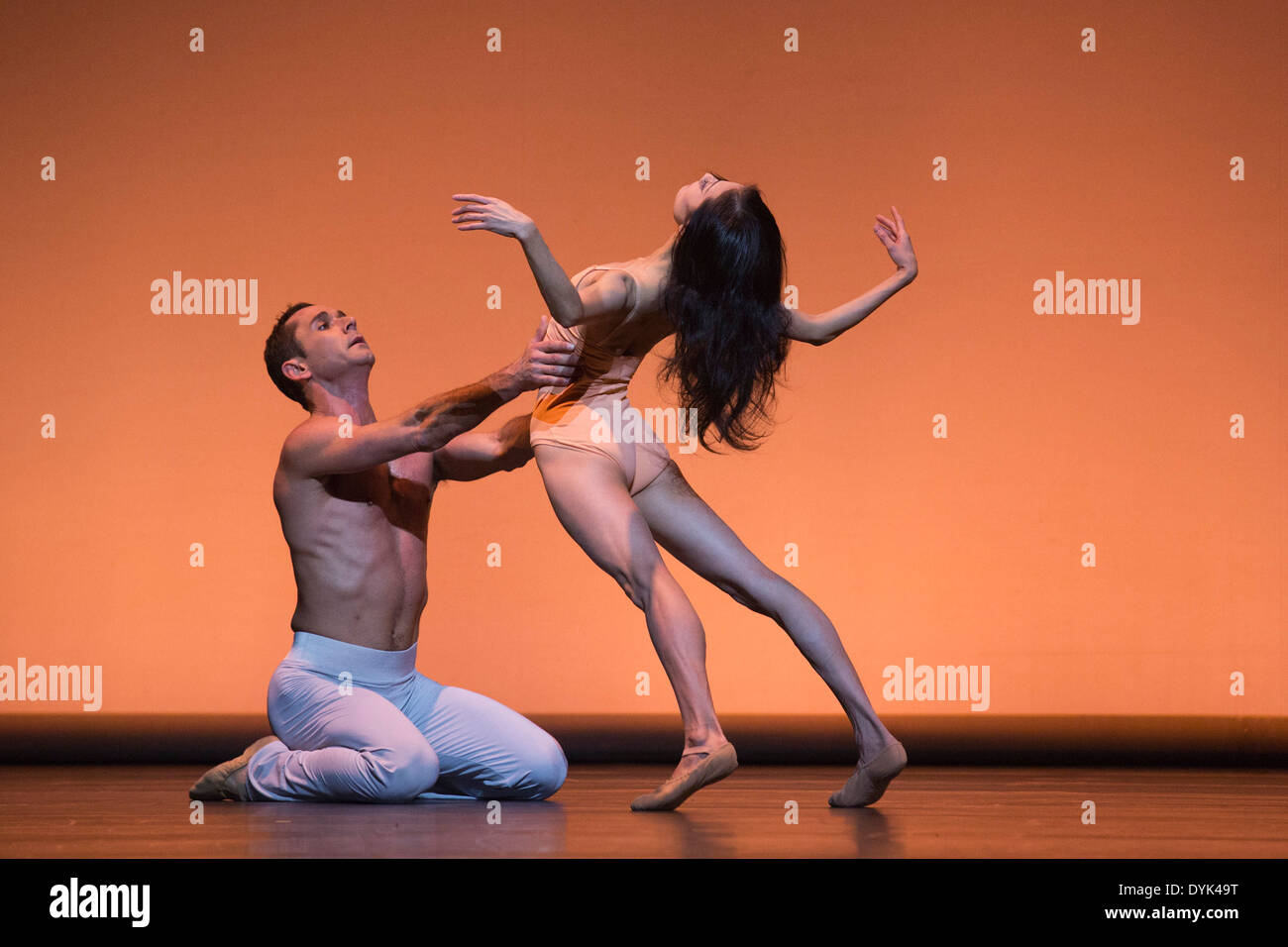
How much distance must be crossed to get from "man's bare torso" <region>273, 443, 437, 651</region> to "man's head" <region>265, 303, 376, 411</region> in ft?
0.69

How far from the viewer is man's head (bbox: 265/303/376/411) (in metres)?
2.76

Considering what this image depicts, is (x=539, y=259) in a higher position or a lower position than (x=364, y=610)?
higher

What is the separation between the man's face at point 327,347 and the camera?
2.76m

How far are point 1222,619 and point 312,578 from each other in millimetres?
3052

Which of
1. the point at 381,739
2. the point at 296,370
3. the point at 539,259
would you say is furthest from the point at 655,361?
the point at 539,259

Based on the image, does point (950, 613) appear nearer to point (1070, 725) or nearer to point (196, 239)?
point (1070, 725)

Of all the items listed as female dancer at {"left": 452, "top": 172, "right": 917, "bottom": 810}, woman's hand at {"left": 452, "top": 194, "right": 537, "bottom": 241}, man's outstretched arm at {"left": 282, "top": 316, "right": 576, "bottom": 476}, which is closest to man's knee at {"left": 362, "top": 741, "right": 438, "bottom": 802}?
female dancer at {"left": 452, "top": 172, "right": 917, "bottom": 810}

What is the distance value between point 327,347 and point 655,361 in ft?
6.06

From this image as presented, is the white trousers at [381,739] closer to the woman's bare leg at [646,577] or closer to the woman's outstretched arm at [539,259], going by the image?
the woman's bare leg at [646,577]

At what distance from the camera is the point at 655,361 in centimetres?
446

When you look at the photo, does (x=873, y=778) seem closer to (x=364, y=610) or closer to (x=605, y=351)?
(x=605, y=351)

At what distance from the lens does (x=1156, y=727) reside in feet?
13.3

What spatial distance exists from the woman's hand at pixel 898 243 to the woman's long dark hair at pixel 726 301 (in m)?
0.38

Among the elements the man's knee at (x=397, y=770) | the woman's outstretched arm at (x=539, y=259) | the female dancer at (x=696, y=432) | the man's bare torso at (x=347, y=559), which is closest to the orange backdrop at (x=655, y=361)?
the man's bare torso at (x=347, y=559)
